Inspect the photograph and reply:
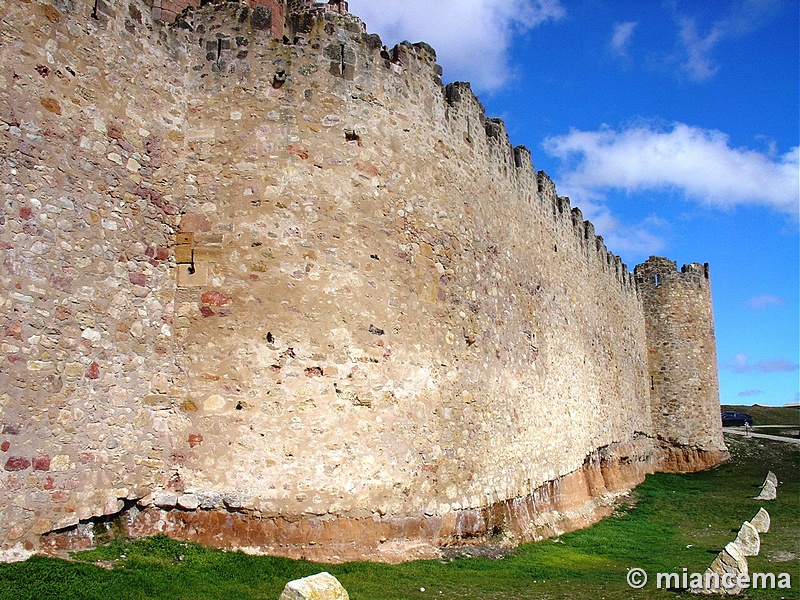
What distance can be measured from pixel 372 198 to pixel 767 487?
1672 centimetres

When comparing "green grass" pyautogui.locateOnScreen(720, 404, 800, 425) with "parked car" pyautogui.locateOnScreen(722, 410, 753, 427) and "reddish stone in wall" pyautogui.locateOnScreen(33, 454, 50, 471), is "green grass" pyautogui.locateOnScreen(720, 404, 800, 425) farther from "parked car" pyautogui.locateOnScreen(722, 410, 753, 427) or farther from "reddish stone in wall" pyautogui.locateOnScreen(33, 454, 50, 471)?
"reddish stone in wall" pyautogui.locateOnScreen(33, 454, 50, 471)

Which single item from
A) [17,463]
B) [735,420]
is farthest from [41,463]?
[735,420]

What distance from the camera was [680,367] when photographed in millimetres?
26984

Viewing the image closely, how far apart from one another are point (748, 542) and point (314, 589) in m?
9.71

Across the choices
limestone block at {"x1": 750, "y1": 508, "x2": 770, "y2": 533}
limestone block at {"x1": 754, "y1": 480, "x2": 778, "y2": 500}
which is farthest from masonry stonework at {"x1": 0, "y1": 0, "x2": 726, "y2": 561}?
limestone block at {"x1": 754, "y1": 480, "x2": 778, "y2": 500}

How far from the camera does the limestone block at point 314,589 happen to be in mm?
5848

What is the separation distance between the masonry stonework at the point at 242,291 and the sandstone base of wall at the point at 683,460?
17.0m

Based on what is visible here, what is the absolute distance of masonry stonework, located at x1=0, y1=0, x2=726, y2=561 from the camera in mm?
7117

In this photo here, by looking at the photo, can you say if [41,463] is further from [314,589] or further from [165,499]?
[314,589]

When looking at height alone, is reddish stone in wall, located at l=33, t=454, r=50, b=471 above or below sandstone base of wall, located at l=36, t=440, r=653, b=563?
above

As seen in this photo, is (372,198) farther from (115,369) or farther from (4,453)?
(4,453)

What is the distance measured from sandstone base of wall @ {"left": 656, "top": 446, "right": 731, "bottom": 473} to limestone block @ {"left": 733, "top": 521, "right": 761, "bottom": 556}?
14209 millimetres

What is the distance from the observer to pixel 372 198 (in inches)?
375

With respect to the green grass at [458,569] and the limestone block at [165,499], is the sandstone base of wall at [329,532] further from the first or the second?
the green grass at [458,569]
